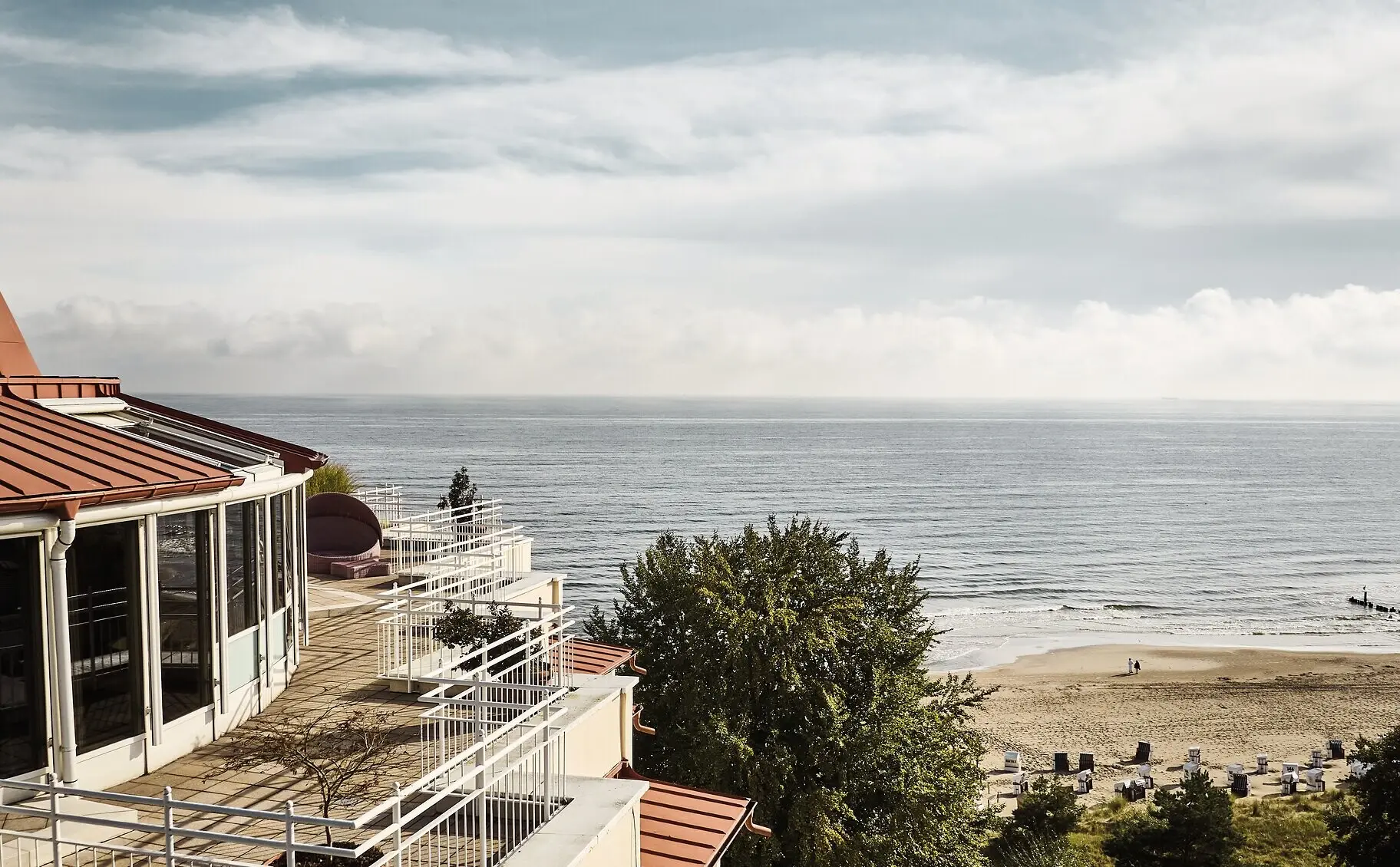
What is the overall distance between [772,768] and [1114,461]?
548 feet

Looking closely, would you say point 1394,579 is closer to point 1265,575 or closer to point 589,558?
point 1265,575

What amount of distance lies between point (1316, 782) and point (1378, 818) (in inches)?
551

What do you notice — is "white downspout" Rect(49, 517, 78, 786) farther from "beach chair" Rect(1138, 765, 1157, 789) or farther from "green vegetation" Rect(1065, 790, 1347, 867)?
"beach chair" Rect(1138, 765, 1157, 789)

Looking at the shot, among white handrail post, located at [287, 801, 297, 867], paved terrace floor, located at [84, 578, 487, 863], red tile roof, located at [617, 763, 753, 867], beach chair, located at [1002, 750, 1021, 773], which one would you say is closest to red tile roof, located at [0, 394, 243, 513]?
paved terrace floor, located at [84, 578, 487, 863]

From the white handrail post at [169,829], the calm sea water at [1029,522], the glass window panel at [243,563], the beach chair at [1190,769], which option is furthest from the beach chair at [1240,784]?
the white handrail post at [169,829]

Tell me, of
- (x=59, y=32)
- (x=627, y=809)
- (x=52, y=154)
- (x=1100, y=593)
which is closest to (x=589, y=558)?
(x=1100, y=593)

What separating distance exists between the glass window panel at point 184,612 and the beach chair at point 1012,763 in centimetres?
2941

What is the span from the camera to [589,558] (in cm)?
7088

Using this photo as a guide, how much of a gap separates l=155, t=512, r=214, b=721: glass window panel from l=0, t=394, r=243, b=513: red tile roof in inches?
21.4

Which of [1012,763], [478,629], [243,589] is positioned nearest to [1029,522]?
[1012,763]

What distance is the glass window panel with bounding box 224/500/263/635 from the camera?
1211 cm

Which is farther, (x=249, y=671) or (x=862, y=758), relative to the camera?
(x=862, y=758)

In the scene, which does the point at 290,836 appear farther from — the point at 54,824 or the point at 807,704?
the point at 807,704

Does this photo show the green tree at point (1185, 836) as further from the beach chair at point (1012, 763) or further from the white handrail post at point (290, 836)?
the white handrail post at point (290, 836)
